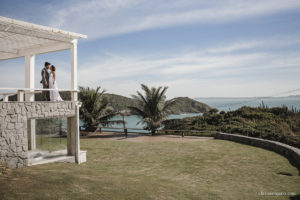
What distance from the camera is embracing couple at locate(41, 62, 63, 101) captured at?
9.08 m

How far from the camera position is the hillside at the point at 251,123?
13.7m

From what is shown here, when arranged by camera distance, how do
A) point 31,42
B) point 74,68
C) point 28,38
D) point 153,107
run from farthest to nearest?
point 153,107 < point 74,68 < point 31,42 < point 28,38

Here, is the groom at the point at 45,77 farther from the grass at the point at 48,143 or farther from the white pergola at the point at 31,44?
the grass at the point at 48,143

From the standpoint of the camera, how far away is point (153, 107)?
60.7 ft

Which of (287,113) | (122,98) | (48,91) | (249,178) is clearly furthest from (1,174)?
(122,98)

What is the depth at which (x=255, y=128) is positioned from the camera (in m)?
15.5

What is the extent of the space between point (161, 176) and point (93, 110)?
12359mm

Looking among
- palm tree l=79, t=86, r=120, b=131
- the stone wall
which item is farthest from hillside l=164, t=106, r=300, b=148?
the stone wall

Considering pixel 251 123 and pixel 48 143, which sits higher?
pixel 251 123

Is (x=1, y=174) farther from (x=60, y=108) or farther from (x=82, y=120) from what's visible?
(x=82, y=120)

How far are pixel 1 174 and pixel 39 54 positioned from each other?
601cm

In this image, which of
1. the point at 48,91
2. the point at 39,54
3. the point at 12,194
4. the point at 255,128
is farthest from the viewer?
the point at 255,128

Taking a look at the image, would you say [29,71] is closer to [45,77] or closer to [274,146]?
[45,77]

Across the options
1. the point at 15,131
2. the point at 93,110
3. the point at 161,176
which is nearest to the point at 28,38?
the point at 15,131
